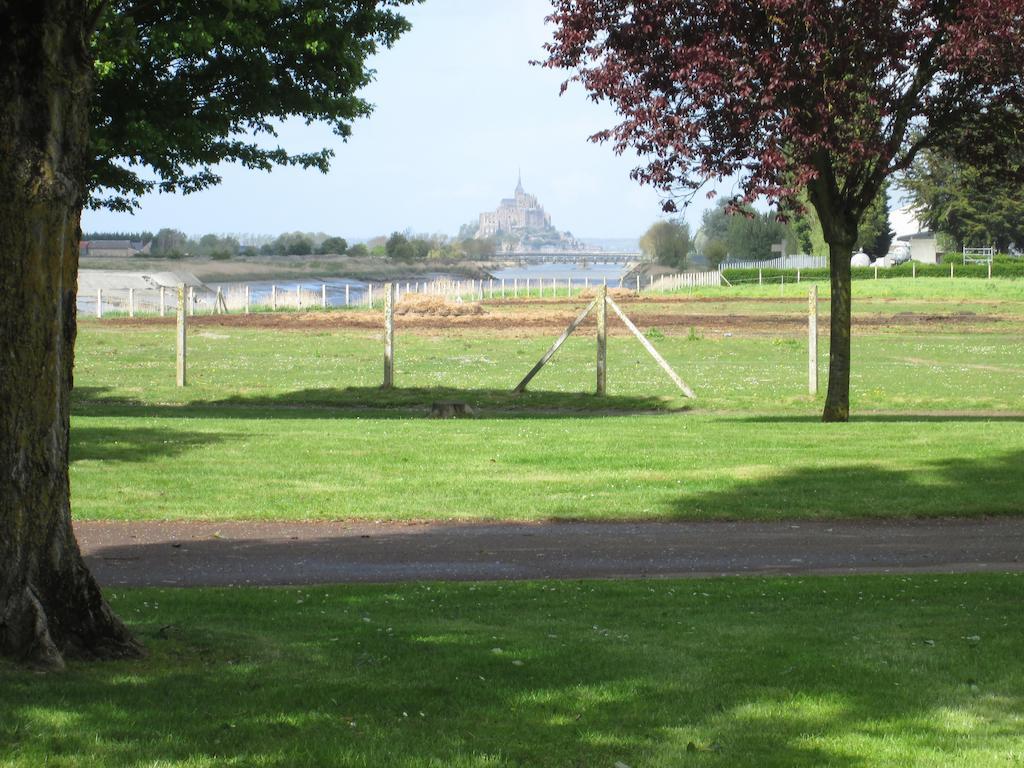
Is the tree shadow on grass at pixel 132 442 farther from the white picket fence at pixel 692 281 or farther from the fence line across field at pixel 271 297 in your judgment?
the white picket fence at pixel 692 281

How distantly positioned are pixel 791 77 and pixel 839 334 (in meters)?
4.17

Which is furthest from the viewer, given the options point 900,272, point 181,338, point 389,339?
point 900,272

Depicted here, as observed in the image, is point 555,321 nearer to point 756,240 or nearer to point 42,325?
point 42,325

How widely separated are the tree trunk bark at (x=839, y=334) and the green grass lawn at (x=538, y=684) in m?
11.0

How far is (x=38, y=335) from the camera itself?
6.51 metres

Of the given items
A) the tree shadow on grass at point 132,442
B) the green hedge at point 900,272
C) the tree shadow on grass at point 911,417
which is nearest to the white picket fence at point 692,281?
the green hedge at point 900,272

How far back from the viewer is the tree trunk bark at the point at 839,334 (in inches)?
768

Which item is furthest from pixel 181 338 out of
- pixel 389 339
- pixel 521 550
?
pixel 521 550

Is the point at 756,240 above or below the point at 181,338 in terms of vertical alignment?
above

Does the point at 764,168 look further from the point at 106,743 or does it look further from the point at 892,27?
the point at 106,743

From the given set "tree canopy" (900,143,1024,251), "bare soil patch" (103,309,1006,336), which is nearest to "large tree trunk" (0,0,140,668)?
"bare soil patch" (103,309,1006,336)

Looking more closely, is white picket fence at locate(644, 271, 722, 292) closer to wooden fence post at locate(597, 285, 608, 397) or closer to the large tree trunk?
wooden fence post at locate(597, 285, 608, 397)

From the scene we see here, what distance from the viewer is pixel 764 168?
57.2ft

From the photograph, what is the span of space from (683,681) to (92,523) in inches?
289
